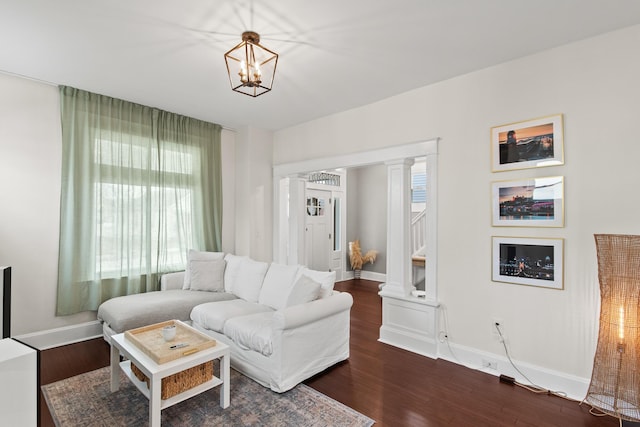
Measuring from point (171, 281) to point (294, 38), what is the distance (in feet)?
10.7

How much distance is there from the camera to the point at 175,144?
14.5 feet

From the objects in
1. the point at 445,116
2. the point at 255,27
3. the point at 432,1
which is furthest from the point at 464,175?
the point at 255,27

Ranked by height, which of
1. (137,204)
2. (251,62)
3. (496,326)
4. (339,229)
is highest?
(251,62)

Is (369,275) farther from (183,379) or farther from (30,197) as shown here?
(30,197)

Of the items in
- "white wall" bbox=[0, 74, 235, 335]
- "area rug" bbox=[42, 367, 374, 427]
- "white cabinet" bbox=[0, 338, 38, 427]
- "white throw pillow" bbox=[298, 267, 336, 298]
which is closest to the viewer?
"white cabinet" bbox=[0, 338, 38, 427]

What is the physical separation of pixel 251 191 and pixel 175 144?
1.24m

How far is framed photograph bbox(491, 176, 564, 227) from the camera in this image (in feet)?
8.72

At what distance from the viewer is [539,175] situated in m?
2.75

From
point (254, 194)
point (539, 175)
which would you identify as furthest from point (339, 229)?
point (539, 175)

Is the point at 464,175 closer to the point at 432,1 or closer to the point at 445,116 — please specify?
the point at 445,116

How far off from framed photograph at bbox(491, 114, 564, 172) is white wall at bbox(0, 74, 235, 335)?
4584 millimetres

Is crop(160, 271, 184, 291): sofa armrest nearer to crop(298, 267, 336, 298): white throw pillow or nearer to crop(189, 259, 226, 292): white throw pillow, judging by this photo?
crop(189, 259, 226, 292): white throw pillow

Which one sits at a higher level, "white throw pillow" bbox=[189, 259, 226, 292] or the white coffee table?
"white throw pillow" bbox=[189, 259, 226, 292]

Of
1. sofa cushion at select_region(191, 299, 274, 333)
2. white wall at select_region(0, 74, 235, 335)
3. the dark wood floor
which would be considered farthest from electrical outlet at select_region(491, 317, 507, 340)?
white wall at select_region(0, 74, 235, 335)
